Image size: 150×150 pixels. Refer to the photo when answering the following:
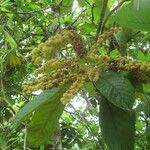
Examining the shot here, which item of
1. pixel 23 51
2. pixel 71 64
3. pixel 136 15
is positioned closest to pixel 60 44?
pixel 71 64

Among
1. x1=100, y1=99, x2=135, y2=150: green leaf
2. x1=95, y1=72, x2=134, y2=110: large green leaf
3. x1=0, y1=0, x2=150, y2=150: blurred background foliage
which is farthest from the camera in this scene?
x1=0, y1=0, x2=150, y2=150: blurred background foliage

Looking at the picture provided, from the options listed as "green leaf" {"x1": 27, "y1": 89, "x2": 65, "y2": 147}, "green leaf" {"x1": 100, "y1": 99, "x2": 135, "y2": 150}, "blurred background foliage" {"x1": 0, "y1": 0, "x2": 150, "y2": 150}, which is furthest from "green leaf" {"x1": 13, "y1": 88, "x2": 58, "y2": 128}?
"blurred background foliage" {"x1": 0, "y1": 0, "x2": 150, "y2": 150}

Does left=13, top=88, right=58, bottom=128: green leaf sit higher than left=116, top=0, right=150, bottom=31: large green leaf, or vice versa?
left=116, top=0, right=150, bottom=31: large green leaf

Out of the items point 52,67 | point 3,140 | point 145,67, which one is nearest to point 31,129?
point 52,67

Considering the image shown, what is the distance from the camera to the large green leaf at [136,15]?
86 cm

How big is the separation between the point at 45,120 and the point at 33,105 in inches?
5.6

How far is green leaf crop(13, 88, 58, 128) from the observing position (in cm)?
84

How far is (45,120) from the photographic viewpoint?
99cm

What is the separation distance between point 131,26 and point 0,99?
1232 mm

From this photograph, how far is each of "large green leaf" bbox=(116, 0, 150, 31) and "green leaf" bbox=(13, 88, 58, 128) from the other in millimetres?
220

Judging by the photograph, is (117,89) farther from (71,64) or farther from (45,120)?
(45,120)

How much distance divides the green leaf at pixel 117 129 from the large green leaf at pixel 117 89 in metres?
0.09

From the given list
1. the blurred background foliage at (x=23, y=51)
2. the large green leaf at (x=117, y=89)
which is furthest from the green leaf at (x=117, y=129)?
the blurred background foliage at (x=23, y=51)

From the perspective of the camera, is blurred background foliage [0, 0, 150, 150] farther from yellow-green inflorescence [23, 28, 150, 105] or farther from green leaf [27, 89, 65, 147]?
yellow-green inflorescence [23, 28, 150, 105]
